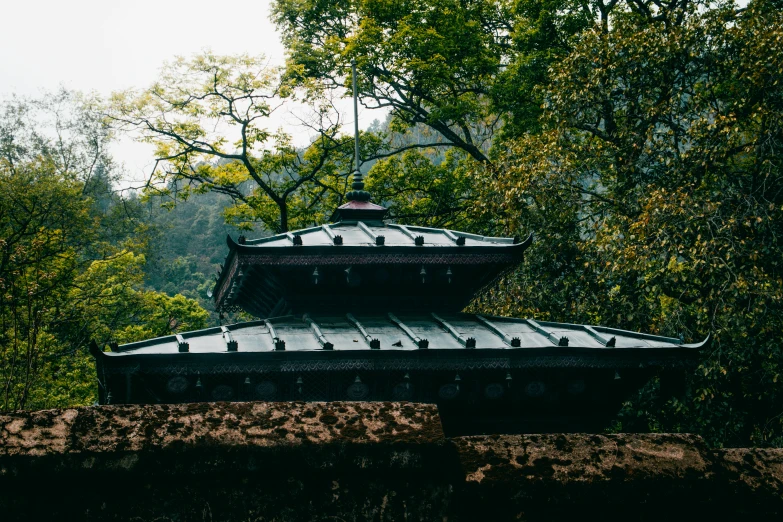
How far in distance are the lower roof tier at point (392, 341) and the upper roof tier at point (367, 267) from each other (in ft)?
1.00

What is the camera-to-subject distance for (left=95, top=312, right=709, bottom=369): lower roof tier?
767 cm

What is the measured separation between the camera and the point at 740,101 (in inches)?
607

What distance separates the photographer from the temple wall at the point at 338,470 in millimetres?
2762

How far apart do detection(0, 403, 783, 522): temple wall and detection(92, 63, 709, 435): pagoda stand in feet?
15.2

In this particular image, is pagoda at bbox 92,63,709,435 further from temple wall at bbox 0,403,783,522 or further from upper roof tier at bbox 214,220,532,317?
temple wall at bbox 0,403,783,522

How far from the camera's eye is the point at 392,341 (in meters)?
8.30

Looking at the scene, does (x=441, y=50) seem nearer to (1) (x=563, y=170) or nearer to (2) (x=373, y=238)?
(1) (x=563, y=170)

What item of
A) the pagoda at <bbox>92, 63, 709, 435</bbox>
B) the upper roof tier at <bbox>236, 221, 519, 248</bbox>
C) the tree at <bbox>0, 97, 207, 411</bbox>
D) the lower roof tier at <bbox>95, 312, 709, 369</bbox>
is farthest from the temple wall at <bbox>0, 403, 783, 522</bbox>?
the tree at <bbox>0, 97, 207, 411</bbox>

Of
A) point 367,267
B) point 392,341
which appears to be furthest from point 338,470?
point 367,267

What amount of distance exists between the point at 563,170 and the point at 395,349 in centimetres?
1085

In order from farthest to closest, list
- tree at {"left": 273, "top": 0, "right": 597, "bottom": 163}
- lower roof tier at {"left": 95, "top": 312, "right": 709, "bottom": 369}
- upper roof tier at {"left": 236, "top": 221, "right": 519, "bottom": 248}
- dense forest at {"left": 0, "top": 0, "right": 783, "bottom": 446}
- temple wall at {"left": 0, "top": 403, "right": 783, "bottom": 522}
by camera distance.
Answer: tree at {"left": 273, "top": 0, "right": 597, "bottom": 163}
dense forest at {"left": 0, "top": 0, "right": 783, "bottom": 446}
upper roof tier at {"left": 236, "top": 221, "right": 519, "bottom": 248}
lower roof tier at {"left": 95, "top": 312, "right": 709, "bottom": 369}
temple wall at {"left": 0, "top": 403, "right": 783, "bottom": 522}

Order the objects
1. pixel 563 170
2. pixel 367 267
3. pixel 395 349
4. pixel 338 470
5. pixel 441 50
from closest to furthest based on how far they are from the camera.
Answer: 1. pixel 338 470
2. pixel 395 349
3. pixel 367 267
4. pixel 563 170
5. pixel 441 50

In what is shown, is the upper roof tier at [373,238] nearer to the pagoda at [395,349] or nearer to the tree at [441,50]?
the pagoda at [395,349]

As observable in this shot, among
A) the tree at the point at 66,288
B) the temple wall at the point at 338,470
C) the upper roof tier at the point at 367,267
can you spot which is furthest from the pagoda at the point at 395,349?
the tree at the point at 66,288
